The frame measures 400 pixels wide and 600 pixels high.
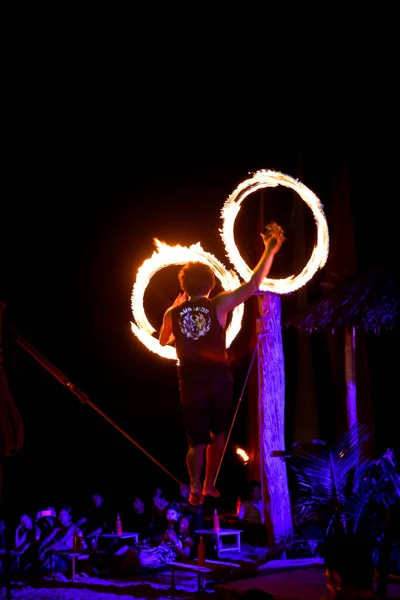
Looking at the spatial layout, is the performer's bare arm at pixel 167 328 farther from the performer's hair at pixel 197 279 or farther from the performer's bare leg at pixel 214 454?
the performer's bare leg at pixel 214 454

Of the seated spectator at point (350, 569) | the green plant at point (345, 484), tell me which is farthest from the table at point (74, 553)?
the seated spectator at point (350, 569)

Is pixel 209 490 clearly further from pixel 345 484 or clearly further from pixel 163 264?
pixel 345 484

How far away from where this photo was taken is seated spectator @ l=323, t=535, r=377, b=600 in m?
3.64

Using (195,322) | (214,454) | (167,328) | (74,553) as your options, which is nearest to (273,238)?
(195,322)

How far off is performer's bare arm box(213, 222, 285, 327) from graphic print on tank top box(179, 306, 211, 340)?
122mm

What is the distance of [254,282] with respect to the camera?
5.86m

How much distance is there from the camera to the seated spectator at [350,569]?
143 inches

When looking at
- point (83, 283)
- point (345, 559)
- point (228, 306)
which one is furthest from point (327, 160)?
point (345, 559)

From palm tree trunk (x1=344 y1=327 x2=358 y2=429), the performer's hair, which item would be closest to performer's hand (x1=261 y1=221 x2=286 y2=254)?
the performer's hair

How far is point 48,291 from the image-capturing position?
1675 centimetres

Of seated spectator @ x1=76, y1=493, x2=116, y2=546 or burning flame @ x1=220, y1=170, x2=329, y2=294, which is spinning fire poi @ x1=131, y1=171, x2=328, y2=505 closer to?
burning flame @ x1=220, y1=170, x2=329, y2=294

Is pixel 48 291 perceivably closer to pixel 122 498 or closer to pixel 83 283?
pixel 83 283

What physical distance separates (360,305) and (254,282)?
167 inches

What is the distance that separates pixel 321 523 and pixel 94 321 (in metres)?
9.08
